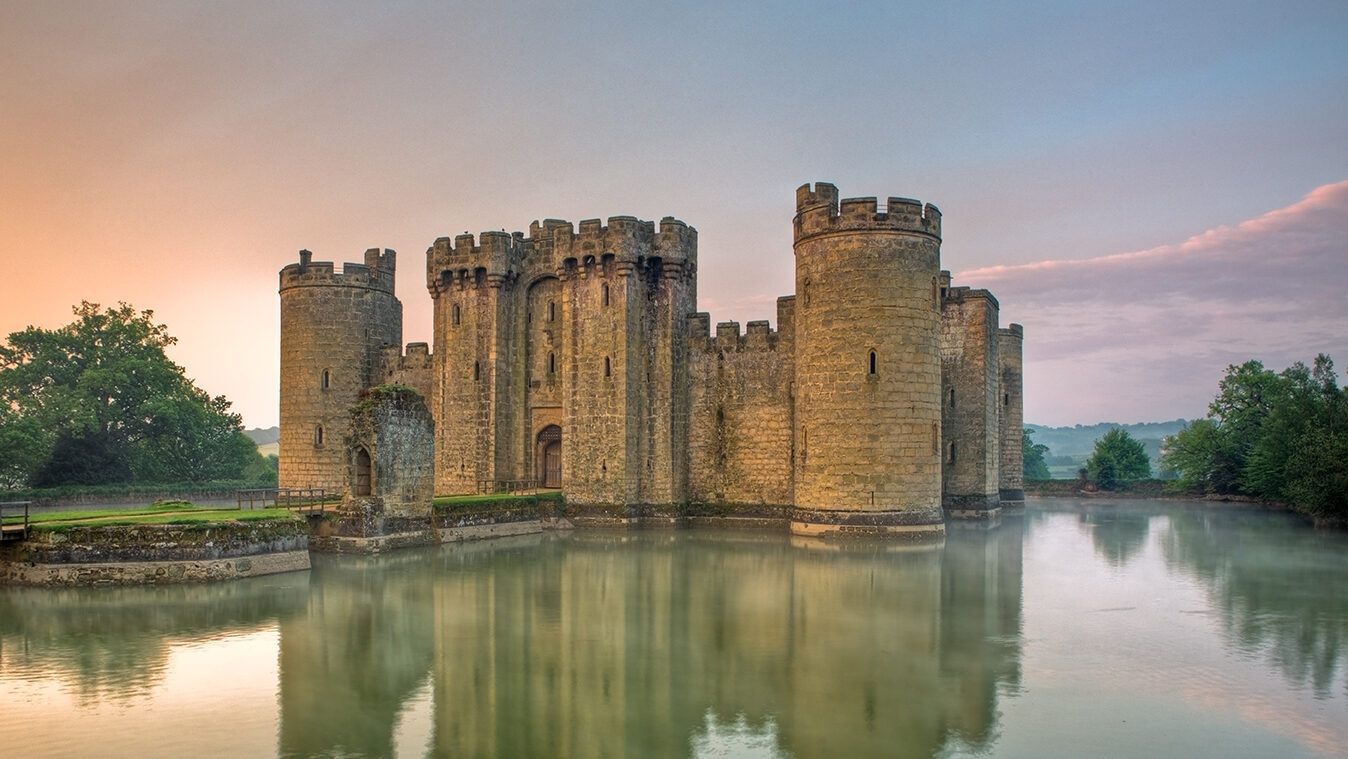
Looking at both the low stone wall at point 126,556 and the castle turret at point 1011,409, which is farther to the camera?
the castle turret at point 1011,409

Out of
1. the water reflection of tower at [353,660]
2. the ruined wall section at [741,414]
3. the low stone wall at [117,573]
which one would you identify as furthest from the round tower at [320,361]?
the low stone wall at [117,573]

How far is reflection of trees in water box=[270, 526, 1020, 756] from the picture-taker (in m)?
9.60

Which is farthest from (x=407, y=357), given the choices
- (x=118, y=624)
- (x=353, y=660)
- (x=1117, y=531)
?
(x=1117, y=531)

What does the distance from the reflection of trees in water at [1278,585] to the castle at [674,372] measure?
22.5 ft

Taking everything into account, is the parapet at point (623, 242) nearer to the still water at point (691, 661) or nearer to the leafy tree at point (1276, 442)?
the still water at point (691, 661)

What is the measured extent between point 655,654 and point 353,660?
13.8 feet

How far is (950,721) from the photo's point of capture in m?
9.91

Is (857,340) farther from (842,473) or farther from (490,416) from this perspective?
(490,416)

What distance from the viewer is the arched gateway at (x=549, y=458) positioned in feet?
106

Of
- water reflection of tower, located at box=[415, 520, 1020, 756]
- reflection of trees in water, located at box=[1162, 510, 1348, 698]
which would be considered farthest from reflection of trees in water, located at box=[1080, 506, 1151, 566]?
water reflection of tower, located at box=[415, 520, 1020, 756]

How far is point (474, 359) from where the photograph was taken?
32156mm

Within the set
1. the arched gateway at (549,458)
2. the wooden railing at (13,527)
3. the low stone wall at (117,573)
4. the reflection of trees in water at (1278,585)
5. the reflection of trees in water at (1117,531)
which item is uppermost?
the arched gateway at (549,458)

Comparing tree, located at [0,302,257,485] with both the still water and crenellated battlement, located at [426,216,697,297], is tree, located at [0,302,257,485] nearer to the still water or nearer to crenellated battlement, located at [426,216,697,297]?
crenellated battlement, located at [426,216,697,297]

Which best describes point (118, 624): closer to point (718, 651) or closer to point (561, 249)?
point (718, 651)
